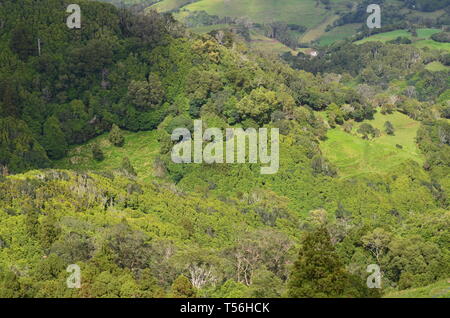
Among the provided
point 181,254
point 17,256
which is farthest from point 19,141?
point 181,254

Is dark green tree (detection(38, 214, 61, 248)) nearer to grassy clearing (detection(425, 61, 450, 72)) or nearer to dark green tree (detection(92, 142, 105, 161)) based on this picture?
dark green tree (detection(92, 142, 105, 161))

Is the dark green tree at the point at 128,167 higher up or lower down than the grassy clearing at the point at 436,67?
higher up

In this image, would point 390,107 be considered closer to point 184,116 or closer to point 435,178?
point 435,178

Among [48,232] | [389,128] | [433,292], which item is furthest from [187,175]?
[433,292]

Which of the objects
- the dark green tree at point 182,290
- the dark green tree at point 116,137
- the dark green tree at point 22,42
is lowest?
the dark green tree at point 116,137

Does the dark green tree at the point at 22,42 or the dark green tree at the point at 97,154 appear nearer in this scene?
the dark green tree at the point at 97,154

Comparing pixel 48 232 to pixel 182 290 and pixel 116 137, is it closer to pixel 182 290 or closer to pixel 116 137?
pixel 182 290

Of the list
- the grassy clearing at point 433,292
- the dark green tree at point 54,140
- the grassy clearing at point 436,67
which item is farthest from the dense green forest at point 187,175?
the grassy clearing at point 436,67

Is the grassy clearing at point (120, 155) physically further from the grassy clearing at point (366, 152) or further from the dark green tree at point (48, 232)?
the dark green tree at point (48, 232)

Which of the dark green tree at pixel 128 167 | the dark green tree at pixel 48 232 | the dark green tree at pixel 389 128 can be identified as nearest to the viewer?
the dark green tree at pixel 48 232
